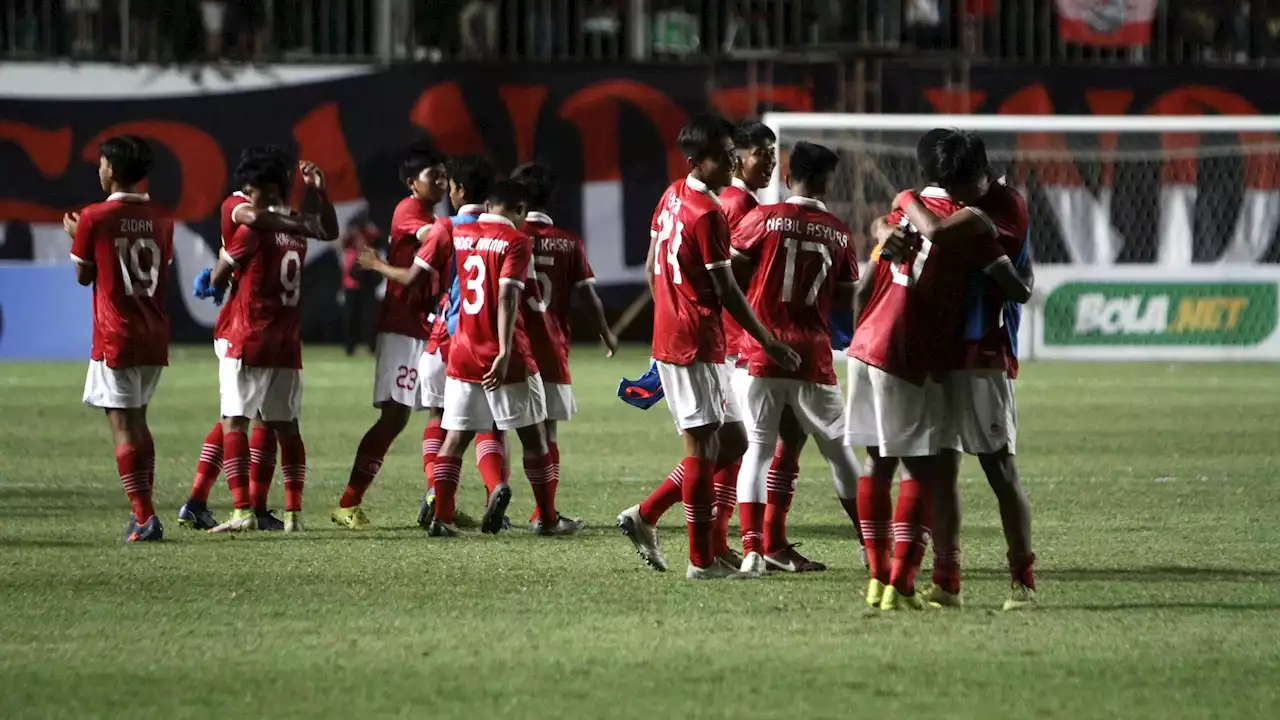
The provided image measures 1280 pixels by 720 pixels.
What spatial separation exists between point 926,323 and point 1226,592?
5.74ft

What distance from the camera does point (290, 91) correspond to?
2767 centimetres

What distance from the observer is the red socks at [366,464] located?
33.3 feet

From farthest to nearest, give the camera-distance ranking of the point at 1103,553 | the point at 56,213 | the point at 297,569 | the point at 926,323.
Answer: the point at 56,213
the point at 1103,553
the point at 297,569
the point at 926,323

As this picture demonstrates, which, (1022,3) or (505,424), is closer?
(505,424)

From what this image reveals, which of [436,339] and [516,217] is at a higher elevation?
[516,217]

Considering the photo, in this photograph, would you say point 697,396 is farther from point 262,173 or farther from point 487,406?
point 262,173

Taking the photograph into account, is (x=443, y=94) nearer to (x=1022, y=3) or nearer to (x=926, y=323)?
(x=1022, y=3)

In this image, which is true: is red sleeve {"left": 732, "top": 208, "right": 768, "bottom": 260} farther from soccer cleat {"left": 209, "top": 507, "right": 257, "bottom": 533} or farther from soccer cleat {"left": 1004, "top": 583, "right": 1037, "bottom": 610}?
soccer cleat {"left": 209, "top": 507, "right": 257, "bottom": 533}

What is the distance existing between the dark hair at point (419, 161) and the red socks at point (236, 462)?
1550 mm

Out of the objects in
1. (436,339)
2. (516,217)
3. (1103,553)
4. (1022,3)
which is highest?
(1022,3)

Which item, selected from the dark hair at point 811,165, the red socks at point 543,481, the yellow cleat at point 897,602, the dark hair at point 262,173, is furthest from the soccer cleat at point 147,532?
the yellow cleat at point 897,602

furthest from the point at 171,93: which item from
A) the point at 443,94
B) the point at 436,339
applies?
the point at 436,339

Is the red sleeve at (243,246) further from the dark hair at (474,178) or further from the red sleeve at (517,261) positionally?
the red sleeve at (517,261)

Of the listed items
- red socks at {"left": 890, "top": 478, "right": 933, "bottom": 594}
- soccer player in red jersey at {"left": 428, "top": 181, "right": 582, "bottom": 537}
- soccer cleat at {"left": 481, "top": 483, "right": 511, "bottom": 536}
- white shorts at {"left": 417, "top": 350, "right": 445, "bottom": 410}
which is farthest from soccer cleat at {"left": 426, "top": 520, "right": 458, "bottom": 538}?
red socks at {"left": 890, "top": 478, "right": 933, "bottom": 594}
